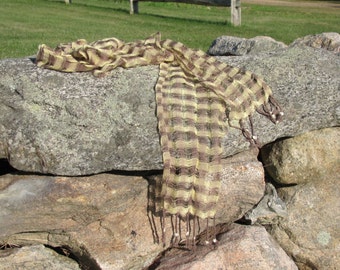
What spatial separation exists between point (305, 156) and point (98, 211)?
4.67ft

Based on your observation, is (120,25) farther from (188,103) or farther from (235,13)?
(188,103)

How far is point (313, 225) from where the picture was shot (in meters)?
3.67

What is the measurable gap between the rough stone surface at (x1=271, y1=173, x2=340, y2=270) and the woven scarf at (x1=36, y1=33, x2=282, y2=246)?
2.27ft

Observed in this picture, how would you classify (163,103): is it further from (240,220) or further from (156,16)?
(156,16)

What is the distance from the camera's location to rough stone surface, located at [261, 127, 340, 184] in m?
3.58

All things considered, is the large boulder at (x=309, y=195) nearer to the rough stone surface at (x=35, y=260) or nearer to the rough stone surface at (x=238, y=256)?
the rough stone surface at (x=238, y=256)

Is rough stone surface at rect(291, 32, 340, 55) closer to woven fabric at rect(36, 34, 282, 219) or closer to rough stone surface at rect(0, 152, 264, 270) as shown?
woven fabric at rect(36, 34, 282, 219)

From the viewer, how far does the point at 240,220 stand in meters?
3.61

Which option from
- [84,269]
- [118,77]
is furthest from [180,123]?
[84,269]

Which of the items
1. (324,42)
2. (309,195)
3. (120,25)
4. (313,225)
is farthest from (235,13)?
(313,225)

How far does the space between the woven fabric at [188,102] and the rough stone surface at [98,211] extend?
26 centimetres

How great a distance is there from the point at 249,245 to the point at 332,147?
898 mm

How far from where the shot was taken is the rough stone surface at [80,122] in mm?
2910

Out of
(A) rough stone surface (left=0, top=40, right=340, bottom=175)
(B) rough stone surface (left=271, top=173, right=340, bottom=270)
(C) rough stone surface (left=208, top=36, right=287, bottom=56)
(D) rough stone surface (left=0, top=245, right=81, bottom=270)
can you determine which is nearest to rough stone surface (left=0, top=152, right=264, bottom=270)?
(D) rough stone surface (left=0, top=245, right=81, bottom=270)
